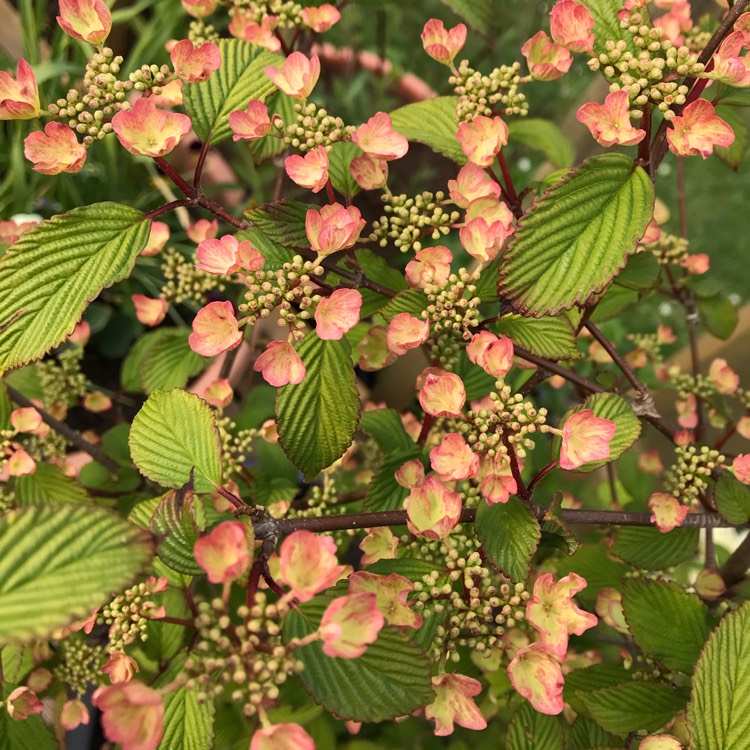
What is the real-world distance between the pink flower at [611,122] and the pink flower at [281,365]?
234 millimetres

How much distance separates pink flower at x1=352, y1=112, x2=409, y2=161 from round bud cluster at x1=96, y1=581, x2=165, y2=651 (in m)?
0.33

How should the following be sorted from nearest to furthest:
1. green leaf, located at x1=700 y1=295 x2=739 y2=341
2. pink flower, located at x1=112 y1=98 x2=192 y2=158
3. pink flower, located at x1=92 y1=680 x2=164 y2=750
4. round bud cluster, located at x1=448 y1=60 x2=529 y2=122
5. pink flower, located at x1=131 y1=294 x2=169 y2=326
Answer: pink flower, located at x1=92 y1=680 x2=164 y2=750 < pink flower, located at x1=112 y1=98 x2=192 y2=158 < round bud cluster, located at x1=448 y1=60 x2=529 y2=122 < pink flower, located at x1=131 y1=294 x2=169 y2=326 < green leaf, located at x1=700 y1=295 x2=739 y2=341

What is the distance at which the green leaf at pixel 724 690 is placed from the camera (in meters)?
0.42

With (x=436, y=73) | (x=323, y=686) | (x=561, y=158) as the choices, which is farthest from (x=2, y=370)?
(x=436, y=73)

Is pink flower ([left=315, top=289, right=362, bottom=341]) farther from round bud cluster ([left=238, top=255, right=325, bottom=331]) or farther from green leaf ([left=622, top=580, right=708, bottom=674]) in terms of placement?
green leaf ([left=622, top=580, right=708, bottom=674])

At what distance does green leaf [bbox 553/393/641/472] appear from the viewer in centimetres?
48

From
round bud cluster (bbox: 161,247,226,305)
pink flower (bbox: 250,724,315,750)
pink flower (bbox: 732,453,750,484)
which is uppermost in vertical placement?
pink flower (bbox: 732,453,750,484)

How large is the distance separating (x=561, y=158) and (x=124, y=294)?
2.33 ft

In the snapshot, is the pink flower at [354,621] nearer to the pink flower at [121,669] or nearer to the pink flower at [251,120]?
the pink flower at [121,669]

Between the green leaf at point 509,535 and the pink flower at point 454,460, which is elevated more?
the pink flower at point 454,460

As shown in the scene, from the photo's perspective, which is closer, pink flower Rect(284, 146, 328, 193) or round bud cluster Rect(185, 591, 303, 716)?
round bud cluster Rect(185, 591, 303, 716)

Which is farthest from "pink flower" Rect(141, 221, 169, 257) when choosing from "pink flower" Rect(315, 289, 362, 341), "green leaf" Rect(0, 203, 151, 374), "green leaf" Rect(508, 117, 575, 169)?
"green leaf" Rect(508, 117, 575, 169)

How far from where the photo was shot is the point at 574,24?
42 centimetres

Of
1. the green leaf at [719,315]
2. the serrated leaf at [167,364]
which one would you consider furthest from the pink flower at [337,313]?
the green leaf at [719,315]
